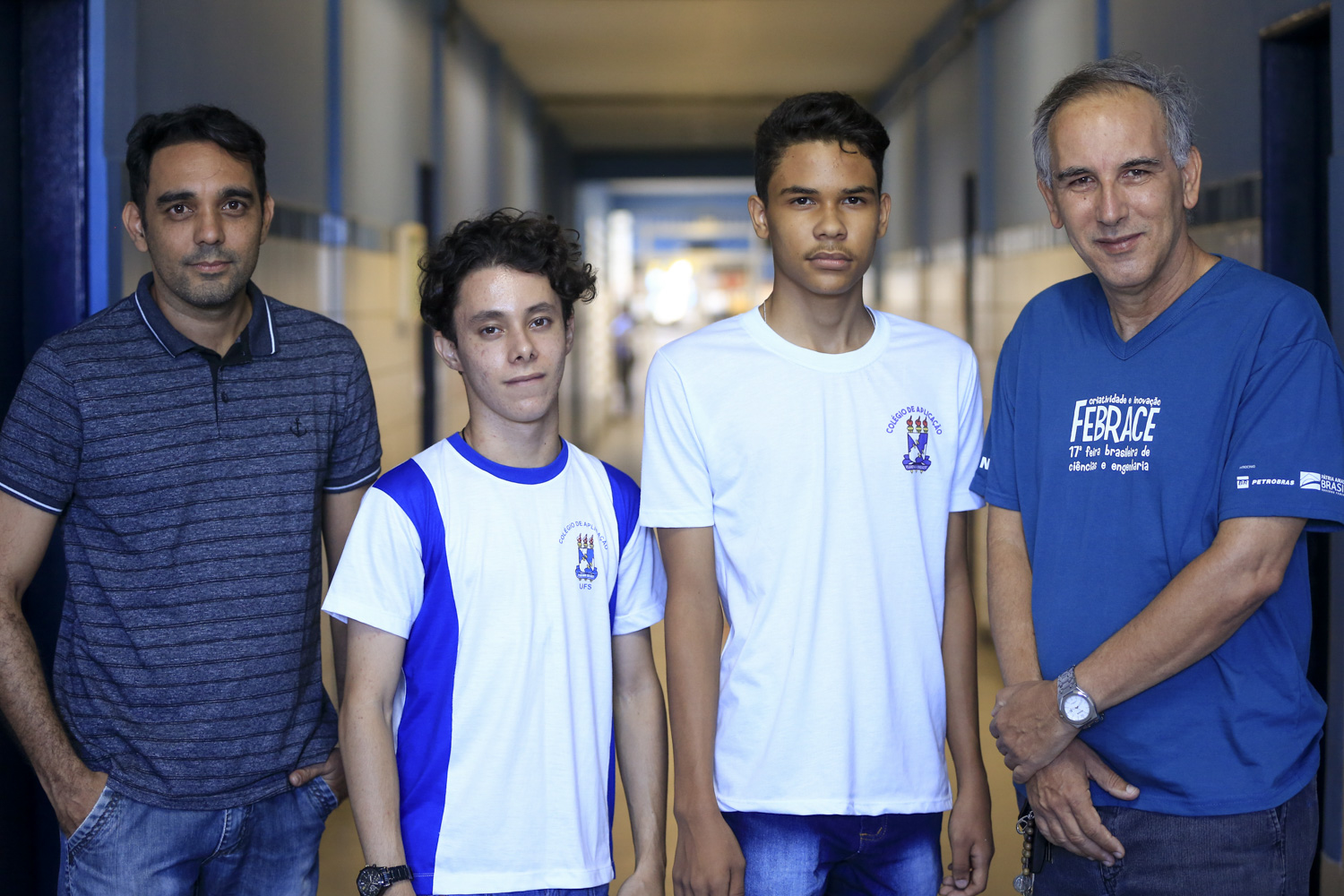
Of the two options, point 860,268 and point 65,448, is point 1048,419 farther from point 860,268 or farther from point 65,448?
point 65,448

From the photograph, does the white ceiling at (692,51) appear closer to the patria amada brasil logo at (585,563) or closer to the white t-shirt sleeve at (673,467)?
the white t-shirt sleeve at (673,467)

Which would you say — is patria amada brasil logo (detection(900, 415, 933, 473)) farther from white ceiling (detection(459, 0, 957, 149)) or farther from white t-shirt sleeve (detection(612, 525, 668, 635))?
white ceiling (detection(459, 0, 957, 149))

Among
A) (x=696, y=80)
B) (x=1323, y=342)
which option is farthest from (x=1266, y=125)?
(x=696, y=80)

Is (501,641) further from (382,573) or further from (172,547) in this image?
(172,547)

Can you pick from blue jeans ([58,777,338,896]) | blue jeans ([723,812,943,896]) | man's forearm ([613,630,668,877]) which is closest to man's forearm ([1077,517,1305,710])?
blue jeans ([723,812,943,896])

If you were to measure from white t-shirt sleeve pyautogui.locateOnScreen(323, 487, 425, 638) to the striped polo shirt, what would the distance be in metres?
0.30

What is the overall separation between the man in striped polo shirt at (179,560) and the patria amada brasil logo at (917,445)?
2.98ft

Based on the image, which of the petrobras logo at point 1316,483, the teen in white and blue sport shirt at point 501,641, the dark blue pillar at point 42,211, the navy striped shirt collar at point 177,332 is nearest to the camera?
the petrobras logo at point 1316,483

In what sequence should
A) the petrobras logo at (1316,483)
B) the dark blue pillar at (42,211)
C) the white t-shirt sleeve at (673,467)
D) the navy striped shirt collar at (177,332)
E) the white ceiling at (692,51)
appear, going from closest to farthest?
the petrobras logo at (1316,483)
the white t-shirt sleeve at (673,467)
the navy striped shirt collar at (177,332)
the dark blue pillar at (42,211)
the white ceiling at (692,51)

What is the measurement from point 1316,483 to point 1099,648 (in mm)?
321

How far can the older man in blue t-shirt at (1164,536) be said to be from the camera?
4.42ft

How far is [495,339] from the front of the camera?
1552 mm

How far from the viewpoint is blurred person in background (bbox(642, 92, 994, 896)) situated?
4.93 ft

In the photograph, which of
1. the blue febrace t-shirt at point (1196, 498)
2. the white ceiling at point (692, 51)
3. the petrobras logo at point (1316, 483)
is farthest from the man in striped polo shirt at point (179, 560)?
the white ceiling at point (692, 51)
